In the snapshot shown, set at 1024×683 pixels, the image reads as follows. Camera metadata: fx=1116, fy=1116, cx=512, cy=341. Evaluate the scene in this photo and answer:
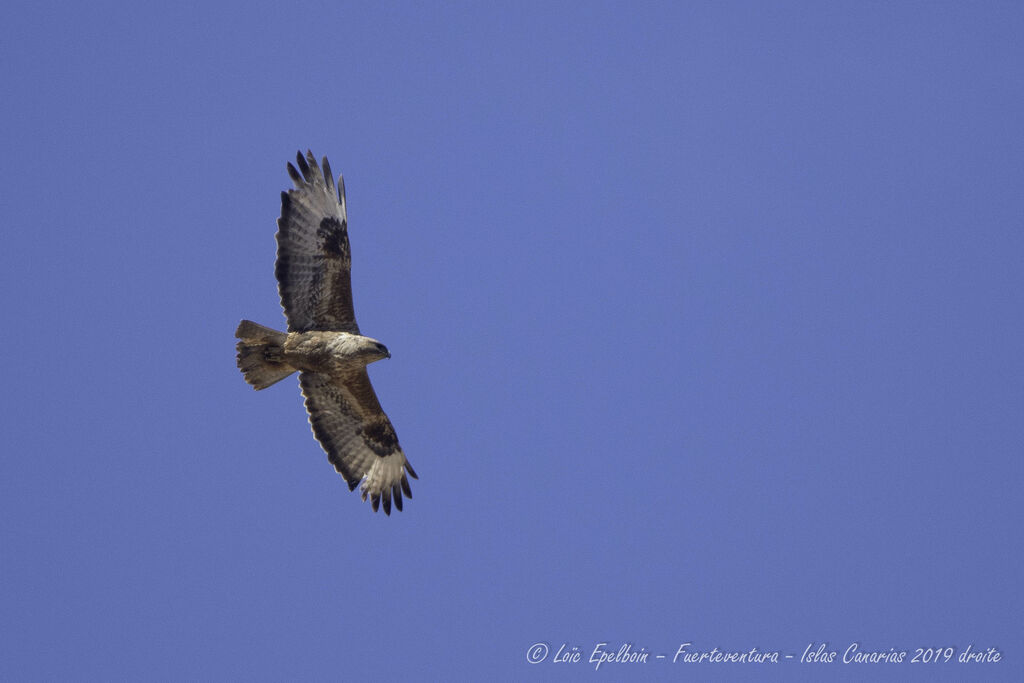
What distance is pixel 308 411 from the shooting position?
12.9 m

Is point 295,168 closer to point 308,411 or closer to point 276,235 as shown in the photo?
point 276,235

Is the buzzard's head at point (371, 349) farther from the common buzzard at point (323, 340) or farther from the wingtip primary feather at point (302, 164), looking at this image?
the wingtip primary feather at point (302, 164)

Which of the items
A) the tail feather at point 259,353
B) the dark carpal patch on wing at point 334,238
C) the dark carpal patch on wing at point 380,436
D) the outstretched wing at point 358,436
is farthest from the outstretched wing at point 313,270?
the dark carpal patch on wing at point 380,436

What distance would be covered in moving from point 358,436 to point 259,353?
1.73 meters

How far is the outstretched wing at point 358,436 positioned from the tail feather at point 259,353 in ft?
2.16

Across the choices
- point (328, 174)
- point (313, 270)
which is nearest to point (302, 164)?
point (328, 174)

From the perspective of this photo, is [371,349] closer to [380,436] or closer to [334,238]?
[334,238]

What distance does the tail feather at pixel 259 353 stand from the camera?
38.7 feet

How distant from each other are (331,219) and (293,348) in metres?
1.54

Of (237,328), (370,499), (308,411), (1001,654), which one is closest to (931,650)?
(1001,654)

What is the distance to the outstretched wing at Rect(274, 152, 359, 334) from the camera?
Answer: 39.9 feet

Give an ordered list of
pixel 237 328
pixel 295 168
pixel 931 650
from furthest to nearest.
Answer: pixel 931 650 → pixel 295 168 → pixel 237 328

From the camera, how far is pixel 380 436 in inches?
513

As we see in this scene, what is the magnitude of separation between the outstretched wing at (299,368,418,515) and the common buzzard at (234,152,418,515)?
0.01 meters
